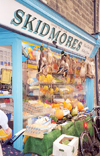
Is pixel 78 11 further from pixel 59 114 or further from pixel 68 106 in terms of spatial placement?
pixel 59 114

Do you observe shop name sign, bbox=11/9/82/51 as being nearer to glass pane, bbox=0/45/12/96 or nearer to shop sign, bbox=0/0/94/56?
shop sign, bbox=0/0/94/56

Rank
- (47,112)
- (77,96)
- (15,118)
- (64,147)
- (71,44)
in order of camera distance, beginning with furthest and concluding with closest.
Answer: (77,96), (71,44), (47,112), (15,118), (64,147)

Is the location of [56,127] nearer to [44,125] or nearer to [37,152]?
[44,125]

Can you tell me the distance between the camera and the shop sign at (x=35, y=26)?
2752 mm

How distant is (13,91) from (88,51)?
12.2ft

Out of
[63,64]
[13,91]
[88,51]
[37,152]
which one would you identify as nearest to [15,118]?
[13,91]

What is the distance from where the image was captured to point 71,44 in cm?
485

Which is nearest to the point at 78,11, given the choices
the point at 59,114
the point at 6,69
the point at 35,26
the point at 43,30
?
the point at 43,30

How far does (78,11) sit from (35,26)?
3841mm

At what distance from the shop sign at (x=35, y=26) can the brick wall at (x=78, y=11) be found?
84 cm

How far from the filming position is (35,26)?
3373 millimetres

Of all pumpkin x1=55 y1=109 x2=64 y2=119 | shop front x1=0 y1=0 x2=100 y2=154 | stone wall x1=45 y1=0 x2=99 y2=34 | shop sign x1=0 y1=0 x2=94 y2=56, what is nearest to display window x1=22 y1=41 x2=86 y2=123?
shop front x1=0 y1=0 x2=100 y2=154

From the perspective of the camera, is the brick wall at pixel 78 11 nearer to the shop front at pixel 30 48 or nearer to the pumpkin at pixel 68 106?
the shop front at pixel 30 48

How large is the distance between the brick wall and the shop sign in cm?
84
